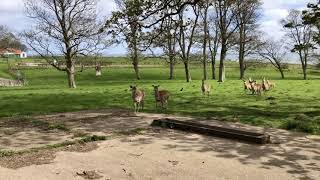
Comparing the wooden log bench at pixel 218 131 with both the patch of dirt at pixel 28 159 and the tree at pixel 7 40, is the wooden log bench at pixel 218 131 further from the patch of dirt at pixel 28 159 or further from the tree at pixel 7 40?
the tree at pixel 7 40

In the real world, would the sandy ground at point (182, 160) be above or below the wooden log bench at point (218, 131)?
below

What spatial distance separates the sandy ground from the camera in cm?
1071

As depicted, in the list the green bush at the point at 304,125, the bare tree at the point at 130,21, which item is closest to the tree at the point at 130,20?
the bare tree at the point at 130,21

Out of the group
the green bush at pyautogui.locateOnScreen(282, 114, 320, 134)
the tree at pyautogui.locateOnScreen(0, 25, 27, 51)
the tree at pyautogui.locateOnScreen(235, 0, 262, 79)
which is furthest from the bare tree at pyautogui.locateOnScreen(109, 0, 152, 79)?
the tree at pyautogui.locateOnScreen(0, 25, 27, 51)

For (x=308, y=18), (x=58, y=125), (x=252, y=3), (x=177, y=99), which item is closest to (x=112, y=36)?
(x=58, y=125)

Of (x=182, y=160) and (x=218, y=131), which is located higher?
(x=218, y=131)

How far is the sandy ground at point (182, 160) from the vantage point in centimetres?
1071

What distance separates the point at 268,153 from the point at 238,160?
1.20m

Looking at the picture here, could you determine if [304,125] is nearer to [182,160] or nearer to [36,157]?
[182,160]

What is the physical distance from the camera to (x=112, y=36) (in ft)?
73.3

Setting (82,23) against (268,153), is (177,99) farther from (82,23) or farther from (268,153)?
(82,23)

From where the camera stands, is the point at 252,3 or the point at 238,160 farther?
the point at 252,3

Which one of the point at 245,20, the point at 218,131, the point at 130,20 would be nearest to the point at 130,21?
the point at 130,20

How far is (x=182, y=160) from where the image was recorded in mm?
12008
